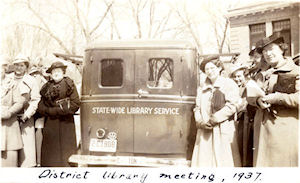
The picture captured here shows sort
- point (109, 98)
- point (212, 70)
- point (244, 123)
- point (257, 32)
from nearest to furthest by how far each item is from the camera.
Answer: point (212, 70), point (244, 123), point (109, 98), point (257, 32)

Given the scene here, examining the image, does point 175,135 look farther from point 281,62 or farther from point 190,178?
point 281,62

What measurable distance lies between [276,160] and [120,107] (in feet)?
6.96

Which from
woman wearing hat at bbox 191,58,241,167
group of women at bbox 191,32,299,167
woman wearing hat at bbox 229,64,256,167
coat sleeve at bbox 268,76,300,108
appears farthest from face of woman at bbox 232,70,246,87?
coat sleeve at bbox 268,76,300,108

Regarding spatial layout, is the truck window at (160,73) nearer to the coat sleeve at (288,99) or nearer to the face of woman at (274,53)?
the face of woman at (274,53)

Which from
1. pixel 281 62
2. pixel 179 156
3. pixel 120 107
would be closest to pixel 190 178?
pixel 179 156

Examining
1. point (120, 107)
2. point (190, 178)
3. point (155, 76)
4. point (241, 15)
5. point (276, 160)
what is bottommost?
point (190, 178)

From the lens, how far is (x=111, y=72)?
15.1 ft

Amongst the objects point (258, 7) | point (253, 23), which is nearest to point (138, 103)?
point (258, 7)

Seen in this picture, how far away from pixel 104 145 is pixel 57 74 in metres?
1.24

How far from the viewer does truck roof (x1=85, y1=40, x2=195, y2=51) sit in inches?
177

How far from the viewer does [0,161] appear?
4199 mm
